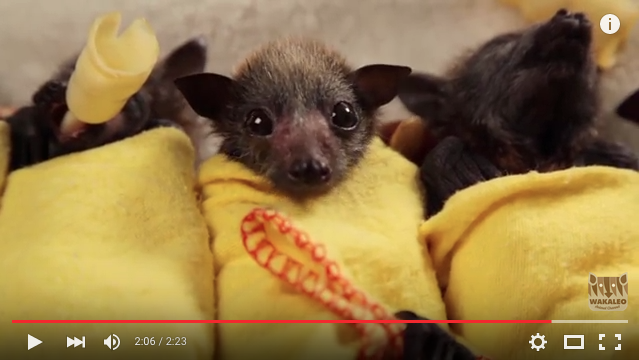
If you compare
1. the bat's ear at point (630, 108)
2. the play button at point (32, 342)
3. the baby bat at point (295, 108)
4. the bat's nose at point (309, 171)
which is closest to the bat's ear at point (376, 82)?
the baby bat at point (295, 108)

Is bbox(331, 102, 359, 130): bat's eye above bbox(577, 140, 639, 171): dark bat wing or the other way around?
the other way around

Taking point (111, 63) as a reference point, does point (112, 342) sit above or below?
below

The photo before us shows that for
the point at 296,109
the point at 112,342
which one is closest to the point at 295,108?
the point at 296,109

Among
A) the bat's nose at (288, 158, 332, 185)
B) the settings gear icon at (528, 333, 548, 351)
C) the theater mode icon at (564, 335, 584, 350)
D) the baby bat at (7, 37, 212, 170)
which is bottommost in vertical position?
the baby bat at (7, 37, 212, 170)

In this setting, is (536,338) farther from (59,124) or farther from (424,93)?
(59,124)

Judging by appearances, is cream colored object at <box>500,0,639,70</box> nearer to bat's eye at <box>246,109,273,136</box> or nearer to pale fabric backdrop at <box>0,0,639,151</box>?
pale fabric backdrop at <box>0,0,639,151</box>

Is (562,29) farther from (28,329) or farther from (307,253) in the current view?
(28,329)

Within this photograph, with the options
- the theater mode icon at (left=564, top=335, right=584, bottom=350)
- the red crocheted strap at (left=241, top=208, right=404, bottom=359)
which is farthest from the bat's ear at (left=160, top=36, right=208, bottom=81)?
the theater mode icon at (left=564, top=335, right=584, bottom=350)

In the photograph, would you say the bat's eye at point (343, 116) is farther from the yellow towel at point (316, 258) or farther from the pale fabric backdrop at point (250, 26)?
the pale fabric backdrop at point (250, 26)
